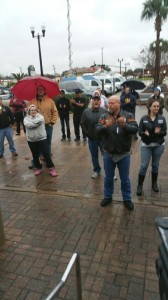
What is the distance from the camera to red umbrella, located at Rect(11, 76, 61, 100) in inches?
237

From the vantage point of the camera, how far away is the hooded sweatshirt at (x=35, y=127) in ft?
18.2

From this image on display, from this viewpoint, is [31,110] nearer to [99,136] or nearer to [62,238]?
[99,136]

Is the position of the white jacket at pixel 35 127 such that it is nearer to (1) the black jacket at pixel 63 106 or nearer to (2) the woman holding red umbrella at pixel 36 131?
(2) the woman holding red umbrella at pixel 36 131

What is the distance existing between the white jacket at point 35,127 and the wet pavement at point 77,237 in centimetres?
87

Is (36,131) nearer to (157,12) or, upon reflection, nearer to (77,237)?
(77,237)

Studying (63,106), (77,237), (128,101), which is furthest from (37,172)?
(128,101)

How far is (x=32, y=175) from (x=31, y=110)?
1435 millimetres

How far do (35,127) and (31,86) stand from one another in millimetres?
1091

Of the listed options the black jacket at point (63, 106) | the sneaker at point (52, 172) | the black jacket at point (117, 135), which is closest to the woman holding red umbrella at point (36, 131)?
the sneaker at point (52, 172)

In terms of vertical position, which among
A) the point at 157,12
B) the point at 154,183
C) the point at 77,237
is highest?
the point at 157,12

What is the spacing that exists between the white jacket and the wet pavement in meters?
0.87

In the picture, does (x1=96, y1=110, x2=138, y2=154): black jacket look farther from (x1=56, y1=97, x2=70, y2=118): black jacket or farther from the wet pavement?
(x1=56, y1=97, x2=70, y2=118): black jacket

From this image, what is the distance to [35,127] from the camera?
561 cm

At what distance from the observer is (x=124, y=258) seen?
10.4 ft
